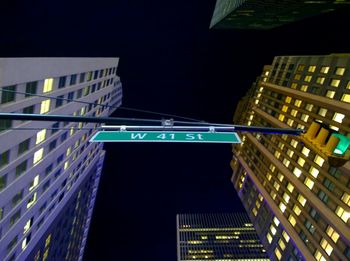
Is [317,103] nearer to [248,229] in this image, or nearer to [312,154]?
[312,154]

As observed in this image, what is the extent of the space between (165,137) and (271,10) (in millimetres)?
100988

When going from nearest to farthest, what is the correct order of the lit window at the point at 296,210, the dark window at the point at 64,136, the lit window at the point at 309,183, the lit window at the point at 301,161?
the dark window at the point at 64,136
the lit window at the point at 309,183
the lit window at the point at 296,210
the lit window at the point at 301,161

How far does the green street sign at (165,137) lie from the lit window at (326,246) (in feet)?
119

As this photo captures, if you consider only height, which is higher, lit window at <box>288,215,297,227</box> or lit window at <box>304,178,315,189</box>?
lit window at <box>304,178,315,189</box>

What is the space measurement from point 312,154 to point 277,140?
37.9ft

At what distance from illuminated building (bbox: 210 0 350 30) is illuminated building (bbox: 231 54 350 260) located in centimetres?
2889

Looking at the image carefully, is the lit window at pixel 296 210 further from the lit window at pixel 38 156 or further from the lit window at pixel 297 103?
the lit window at pixel 38 156

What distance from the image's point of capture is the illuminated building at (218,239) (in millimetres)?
163375

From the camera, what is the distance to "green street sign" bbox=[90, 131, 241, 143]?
8.52 metres

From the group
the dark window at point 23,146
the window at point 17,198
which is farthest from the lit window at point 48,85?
the window at point 17,198

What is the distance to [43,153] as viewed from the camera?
118ft

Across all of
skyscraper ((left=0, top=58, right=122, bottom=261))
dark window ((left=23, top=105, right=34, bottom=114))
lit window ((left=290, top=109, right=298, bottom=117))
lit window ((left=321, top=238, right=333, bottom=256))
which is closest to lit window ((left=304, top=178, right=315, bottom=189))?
lit window ((left=321, top=238, right=333, bottom=256))

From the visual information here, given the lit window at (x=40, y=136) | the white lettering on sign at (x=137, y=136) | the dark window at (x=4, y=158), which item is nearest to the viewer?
the white lettering on sign at (x=137, y=136)

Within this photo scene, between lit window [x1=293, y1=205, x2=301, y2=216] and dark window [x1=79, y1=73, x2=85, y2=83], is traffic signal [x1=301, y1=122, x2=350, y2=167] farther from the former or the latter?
lit window [x1=293, y1=205, x2=301, y2=216]
